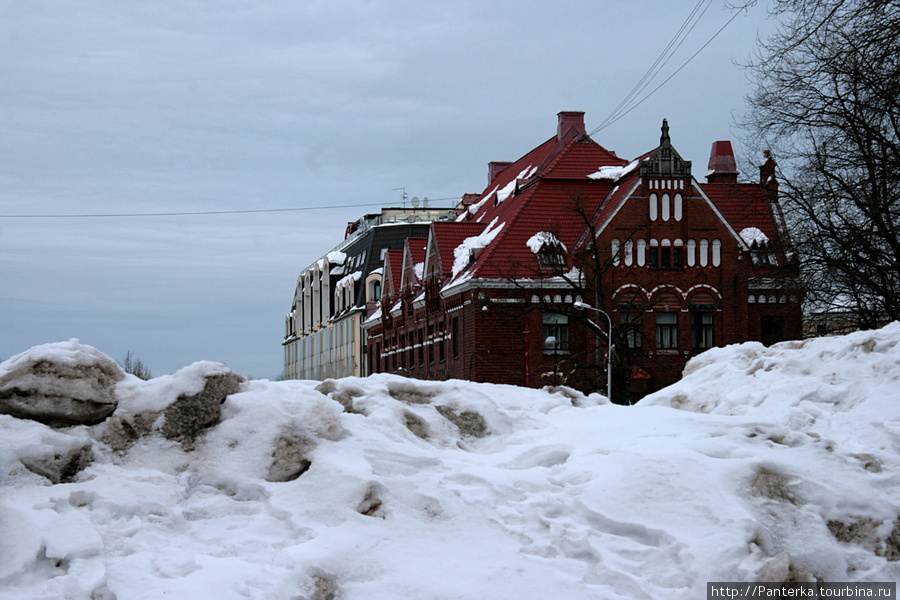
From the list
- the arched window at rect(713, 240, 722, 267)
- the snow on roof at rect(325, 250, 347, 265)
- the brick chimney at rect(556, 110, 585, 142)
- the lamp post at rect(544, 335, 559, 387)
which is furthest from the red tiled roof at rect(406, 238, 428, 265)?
the snow on roof at rect(325, 250, 347, 265)

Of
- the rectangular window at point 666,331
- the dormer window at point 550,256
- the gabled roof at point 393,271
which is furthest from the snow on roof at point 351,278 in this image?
the rectangular window at point 666,331

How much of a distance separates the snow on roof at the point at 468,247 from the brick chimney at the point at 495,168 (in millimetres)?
17730

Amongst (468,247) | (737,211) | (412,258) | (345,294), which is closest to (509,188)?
(412,258)

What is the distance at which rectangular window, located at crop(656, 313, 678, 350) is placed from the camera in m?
43.7

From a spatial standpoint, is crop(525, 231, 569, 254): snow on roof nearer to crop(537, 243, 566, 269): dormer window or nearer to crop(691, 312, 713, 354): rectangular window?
crop(537, 243, 566, 269): dormer window

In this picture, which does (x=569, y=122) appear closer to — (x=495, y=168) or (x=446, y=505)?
(x=495, y=168)

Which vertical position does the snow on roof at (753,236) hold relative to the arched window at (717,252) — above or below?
above

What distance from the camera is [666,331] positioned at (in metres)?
44.0

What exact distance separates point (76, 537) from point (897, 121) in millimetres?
21839

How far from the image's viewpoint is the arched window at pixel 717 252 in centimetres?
4447

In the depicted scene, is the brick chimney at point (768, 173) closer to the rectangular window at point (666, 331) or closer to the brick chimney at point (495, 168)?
the rectangular window at point (666, 331)

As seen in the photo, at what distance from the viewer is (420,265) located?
5322 centimetres

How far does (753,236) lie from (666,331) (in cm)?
638

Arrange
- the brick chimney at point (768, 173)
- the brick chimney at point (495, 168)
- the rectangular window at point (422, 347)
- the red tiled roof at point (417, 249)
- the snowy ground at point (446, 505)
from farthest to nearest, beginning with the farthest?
the brick chimney at point (495, 168) → the red tiled roof at point (417, 249) → the rectangular window at point (422, 347) → the brick chimney at point (768, 173) → the snowy ground at point (446, 505)
